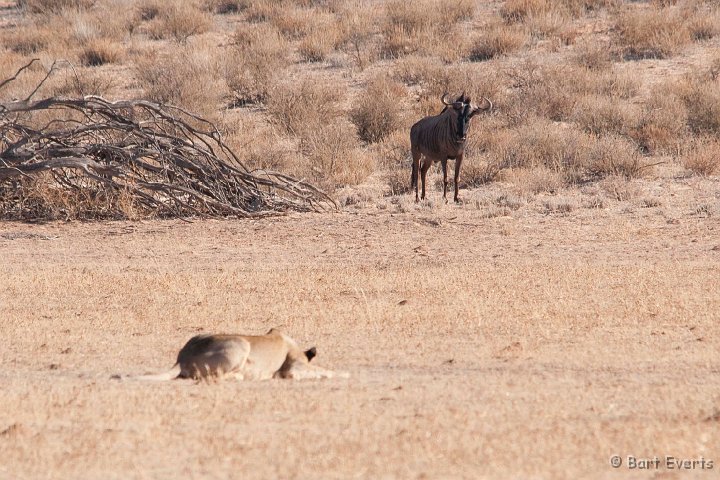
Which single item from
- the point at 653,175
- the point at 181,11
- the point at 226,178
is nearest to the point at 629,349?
the point at 226,178

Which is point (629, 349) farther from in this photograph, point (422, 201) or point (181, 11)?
point (181, 11)

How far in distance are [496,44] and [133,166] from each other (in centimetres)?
1532

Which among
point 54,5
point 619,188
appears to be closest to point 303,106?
point 619,188

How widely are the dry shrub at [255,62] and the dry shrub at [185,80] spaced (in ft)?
1.36

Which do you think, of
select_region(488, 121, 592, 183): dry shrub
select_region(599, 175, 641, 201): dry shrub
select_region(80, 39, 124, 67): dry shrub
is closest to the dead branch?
select_region(599, 175, 641, 201): dry shrub

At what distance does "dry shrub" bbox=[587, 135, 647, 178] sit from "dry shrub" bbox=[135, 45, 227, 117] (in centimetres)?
880

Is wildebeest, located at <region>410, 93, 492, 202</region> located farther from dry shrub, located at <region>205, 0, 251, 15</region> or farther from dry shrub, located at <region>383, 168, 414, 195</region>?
dry shrub, located at <region>205, 0, 251, 15</region>

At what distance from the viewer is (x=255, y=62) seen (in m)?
30.1

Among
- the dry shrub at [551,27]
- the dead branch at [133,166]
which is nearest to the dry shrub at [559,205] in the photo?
the dead branch at [133,166]

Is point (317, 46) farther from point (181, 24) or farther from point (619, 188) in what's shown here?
point (619, 188)

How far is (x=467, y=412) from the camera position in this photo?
24.1ft

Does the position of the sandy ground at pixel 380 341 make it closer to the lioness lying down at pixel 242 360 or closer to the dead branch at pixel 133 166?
the lioness lying down at pixel 242 360

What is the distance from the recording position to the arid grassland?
681 cm

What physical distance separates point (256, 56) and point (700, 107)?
11101mm
